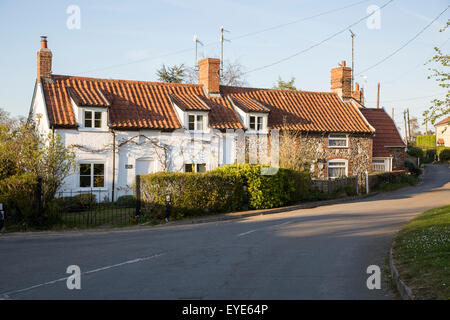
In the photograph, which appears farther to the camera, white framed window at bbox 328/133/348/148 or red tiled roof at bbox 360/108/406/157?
red tiled roof at bbox 360/108/406/157

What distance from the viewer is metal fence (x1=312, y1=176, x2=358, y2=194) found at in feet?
87.4

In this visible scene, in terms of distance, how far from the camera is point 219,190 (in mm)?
19859

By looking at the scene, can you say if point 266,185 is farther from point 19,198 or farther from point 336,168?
point 336,168

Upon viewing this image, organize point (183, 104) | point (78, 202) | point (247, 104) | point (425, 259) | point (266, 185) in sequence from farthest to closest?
point (247, 104) < point (183, 104) < point (266, 185) < point (78, 202) < point (425, 259)

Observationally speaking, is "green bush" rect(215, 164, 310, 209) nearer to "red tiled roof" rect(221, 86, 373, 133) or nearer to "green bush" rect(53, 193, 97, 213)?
"green bush" rect(53, 193, 97, 213)

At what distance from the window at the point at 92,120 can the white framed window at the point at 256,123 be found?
945 centimetres

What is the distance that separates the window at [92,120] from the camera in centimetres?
2559

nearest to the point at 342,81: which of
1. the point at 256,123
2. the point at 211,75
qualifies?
the point at 256,123

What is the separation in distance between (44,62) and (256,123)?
13397 millimetres

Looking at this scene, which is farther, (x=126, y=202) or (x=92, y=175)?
(x=92, y=175)

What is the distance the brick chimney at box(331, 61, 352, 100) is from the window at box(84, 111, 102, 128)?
64.3ft

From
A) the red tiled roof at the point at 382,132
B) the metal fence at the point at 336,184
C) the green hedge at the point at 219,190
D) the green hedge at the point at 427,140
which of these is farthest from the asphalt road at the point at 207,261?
the green hedge at the point at 427,140

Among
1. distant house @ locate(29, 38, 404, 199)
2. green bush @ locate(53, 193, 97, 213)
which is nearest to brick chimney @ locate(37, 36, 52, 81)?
distant house @ locate(29, 38, 404, 199)
